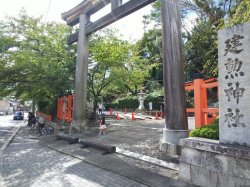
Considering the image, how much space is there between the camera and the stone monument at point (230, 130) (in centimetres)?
461

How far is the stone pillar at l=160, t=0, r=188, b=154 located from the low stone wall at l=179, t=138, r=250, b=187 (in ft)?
6.77

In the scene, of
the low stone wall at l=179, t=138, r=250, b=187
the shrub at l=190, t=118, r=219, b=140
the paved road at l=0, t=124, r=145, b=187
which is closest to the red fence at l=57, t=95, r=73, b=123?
the paved road at l=0, t=124, r=145, b=187

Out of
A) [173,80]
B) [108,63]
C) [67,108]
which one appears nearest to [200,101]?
[173,80]

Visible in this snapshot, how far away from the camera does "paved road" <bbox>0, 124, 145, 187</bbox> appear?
20.2 feet

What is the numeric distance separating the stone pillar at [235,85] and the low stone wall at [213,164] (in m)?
0.28

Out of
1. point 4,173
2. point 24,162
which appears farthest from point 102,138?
point 4,173

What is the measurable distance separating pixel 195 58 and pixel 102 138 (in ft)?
59.7

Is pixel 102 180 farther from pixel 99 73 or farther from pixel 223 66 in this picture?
pixel 99 73

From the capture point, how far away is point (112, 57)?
1666 centimetres

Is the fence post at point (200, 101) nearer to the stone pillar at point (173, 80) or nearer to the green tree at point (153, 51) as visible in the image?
the stone pillar at point (173, 80)

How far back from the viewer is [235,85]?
16.2 ft

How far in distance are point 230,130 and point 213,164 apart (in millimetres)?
800

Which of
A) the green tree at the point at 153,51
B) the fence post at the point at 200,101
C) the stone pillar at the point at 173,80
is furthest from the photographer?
the green tree at the point at 153,51

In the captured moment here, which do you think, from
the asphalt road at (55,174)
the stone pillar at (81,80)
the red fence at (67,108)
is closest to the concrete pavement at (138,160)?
the asphalt road at (55,174)
